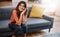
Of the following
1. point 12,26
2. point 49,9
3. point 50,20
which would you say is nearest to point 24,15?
point 12,26

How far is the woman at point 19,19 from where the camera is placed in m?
3.03

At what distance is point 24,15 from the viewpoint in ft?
10.3

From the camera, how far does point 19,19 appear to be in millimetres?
3053

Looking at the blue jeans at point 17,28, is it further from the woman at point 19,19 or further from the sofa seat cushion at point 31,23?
the sofa seat cushion at point 31,23

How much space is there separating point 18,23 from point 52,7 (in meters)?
3.41

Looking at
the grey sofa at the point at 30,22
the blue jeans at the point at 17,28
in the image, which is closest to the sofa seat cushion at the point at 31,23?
the grey sofa at the point at 30,22

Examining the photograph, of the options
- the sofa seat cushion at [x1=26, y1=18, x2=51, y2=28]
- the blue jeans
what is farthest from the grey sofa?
the blue jeans

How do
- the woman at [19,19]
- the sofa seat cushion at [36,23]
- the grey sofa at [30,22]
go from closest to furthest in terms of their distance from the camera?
the woman at [19,19] < the grey sofa at [30,22] < the sofa seat cushion at [36,23]

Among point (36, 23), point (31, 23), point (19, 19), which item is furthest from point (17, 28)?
point (36, 23)

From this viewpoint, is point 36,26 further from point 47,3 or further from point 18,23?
point 47,3

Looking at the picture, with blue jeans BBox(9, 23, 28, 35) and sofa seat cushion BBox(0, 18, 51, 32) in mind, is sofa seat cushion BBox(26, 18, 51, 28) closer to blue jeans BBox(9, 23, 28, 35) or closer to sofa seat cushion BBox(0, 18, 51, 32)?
sofa seat cushion BBox(0, 18, 51, 32)

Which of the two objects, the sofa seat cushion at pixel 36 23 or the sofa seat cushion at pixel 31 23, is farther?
the sofa seat cushion at pixel 36 23

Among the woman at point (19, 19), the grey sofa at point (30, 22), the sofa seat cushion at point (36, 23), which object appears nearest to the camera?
the woman at point (19, 19)

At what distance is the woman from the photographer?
9.93ft
